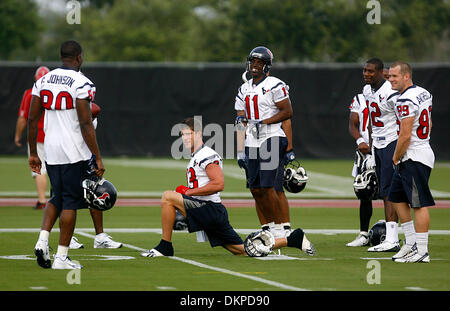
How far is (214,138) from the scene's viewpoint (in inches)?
977

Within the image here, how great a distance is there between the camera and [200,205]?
9234 mm

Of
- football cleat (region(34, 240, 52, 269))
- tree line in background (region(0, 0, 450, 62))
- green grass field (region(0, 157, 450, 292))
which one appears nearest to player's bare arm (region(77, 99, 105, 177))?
football cleat (region(34, 240, 52, 269))

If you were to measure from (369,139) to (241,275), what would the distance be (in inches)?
125

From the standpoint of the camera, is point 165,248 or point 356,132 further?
point 356,132

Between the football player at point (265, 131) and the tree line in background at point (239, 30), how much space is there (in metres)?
36.1

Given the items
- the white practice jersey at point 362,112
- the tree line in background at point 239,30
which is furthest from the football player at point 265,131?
the tree line in background at point 239,30

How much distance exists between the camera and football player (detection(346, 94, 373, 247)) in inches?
413

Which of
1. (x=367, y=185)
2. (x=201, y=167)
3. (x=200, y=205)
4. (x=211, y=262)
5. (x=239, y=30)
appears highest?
(x=239, y=30)

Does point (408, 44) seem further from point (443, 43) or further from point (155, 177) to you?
point (155, 177)

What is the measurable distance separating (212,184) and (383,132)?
7.10 feet

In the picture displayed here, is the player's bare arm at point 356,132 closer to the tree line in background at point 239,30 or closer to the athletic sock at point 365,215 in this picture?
the athletic sock at point 365,215

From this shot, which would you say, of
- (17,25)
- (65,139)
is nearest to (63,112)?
(65,139)

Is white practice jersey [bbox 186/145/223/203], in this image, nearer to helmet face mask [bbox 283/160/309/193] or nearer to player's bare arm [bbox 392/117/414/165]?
helmet face mask [bbox 283/160/309/193]

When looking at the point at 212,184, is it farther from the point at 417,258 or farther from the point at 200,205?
the point at 417,258
